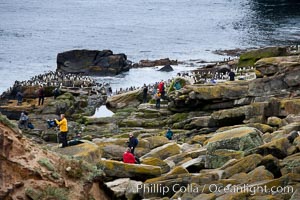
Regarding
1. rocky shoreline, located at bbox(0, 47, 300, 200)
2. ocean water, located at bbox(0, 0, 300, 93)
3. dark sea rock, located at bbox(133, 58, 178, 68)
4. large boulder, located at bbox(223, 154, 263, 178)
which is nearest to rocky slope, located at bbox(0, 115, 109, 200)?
rocky shoreline, located at bbox(0, 47, 300, 200)

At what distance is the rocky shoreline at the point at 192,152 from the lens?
16109 mm

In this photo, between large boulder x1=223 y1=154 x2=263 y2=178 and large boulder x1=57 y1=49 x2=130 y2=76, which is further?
large boulder x1=57 y1=49 x2=130 y2=76

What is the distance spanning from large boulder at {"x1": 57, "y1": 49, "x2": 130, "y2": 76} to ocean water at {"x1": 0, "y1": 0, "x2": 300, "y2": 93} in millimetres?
2466

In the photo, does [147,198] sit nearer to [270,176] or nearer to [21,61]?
[270,176]

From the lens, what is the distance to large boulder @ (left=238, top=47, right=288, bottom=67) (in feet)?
176

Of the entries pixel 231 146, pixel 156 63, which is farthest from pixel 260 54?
pixel 231 146

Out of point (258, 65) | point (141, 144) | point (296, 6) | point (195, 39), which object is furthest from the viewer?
point (296, 6)

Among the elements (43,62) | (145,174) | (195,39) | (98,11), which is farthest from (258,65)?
(98,11)

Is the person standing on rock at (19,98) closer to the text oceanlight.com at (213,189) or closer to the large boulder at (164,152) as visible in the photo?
the large boulder at (164,152)

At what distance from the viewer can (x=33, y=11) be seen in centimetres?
17450

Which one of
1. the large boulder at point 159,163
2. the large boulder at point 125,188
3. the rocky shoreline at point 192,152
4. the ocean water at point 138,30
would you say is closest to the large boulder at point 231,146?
the rocky shoreline at point 192,152

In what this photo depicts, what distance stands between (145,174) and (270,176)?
4812mm

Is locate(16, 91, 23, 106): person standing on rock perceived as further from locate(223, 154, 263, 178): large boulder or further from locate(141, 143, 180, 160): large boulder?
locate(223, 154, 263, 178): large boulder

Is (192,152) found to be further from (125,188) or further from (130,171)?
(125,188)
